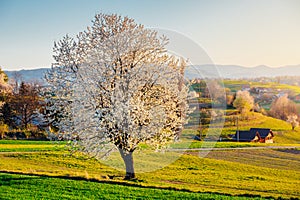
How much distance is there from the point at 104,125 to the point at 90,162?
1187 centimetres

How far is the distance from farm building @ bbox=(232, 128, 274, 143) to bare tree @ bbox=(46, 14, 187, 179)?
50.7 meters

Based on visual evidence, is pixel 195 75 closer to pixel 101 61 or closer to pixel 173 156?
pixel 101 61

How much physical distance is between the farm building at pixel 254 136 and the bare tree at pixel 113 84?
5070 centimetres

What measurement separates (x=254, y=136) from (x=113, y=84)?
5527cm

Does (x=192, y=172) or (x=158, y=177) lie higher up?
(x=158, y=177)

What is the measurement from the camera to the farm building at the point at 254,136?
2589 inches

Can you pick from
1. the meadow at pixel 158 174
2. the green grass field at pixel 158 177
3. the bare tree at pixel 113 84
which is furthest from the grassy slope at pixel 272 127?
the bare tree at pixel 113 84

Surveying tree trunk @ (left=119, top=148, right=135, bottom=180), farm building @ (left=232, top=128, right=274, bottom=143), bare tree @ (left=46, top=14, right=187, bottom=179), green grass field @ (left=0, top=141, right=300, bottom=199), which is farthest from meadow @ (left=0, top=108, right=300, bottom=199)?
farm building @ (left=232, top=128, right=274, bottom=143)

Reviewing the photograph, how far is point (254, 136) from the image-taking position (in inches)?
2630

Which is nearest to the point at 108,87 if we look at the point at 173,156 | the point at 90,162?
the point at 90,162

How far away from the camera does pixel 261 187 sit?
22.7m

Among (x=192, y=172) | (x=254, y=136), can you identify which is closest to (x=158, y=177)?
(x=192, y=172)

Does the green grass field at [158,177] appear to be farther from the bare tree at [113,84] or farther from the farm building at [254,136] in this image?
the farm building at [254,136]

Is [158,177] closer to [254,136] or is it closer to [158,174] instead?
[158,174]
